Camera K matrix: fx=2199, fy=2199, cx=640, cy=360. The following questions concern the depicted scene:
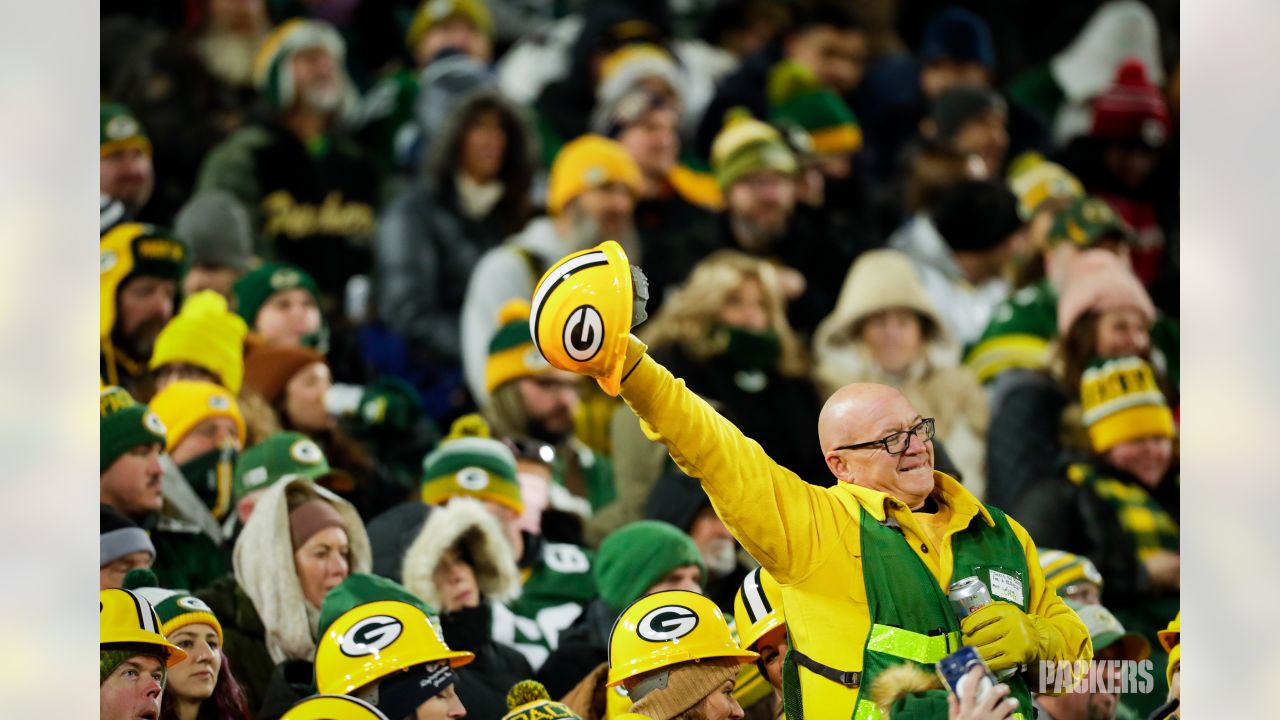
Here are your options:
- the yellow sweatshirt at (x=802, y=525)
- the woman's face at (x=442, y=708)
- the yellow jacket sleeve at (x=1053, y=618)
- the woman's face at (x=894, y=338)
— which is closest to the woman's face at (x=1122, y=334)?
the woman's face at (x=894, y=338)

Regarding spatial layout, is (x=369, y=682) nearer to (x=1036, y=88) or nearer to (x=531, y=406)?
(x=531, y=406)

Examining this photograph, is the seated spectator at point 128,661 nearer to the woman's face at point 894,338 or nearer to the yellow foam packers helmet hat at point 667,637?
the yellow foam packers helmet hat at point 667,637

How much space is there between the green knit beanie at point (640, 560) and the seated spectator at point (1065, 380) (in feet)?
5.38

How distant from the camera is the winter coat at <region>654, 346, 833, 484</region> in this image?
792 cm

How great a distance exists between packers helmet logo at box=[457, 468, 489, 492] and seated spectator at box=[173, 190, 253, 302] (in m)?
1.65

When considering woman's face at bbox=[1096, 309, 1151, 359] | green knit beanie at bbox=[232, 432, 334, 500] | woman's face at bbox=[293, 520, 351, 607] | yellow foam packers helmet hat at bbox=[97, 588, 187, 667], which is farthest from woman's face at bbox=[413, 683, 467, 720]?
woman's face at bbox=[1096, 309, 1151, 359]

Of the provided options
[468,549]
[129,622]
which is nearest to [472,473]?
[468,549]

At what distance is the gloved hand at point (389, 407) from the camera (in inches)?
313

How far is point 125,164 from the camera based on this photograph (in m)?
8.58

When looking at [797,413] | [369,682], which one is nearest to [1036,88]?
[797,413]

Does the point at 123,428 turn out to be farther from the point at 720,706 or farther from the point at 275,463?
the point at 720,706

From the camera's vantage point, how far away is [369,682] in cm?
571

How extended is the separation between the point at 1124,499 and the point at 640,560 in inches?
79.9
